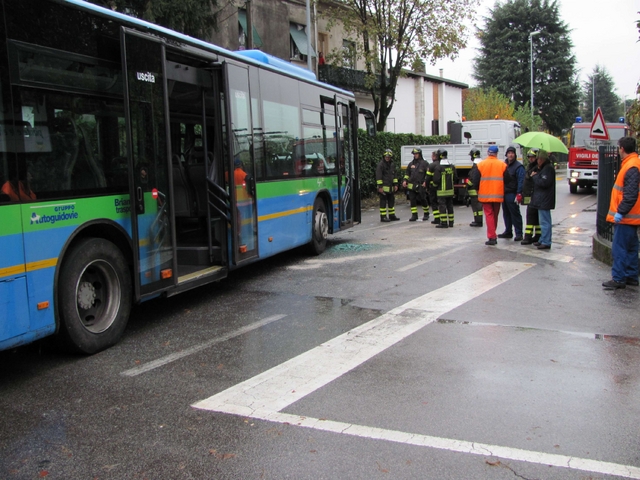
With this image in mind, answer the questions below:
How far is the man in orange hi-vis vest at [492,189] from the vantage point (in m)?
A: 11.9

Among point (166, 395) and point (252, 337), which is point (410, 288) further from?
point (166, 395)

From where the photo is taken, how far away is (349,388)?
15.6 feet

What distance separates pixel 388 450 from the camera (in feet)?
12.2

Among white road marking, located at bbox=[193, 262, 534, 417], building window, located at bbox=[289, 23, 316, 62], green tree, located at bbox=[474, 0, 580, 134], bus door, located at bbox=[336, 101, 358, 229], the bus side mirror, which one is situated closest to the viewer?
white road marking, located at bbox=[193, 262, 534, 417]

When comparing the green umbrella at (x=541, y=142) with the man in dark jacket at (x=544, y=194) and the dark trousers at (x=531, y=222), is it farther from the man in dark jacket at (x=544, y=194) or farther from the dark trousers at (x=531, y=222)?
the dark trousers at (x=531, y=222)

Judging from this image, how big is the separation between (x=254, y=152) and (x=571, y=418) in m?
5.70

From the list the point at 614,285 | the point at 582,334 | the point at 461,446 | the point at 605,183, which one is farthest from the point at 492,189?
the point at 461,446

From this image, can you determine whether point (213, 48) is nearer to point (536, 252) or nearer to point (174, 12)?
point (536, 252)

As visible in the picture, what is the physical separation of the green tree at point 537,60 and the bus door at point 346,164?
4902 centimetres

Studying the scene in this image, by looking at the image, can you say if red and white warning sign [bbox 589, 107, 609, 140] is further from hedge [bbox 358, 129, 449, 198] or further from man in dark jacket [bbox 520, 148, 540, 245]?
hedge [bbox 358, 129, 449, 198]

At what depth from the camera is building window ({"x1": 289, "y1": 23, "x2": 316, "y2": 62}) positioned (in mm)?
29688

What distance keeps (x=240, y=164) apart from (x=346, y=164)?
466cm

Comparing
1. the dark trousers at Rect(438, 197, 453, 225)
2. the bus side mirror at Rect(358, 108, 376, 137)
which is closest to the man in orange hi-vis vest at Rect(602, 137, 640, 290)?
the bus side mirror at Rect(358, 108, 376, 137)

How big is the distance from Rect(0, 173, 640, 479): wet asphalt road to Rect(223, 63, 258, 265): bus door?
698 mm
